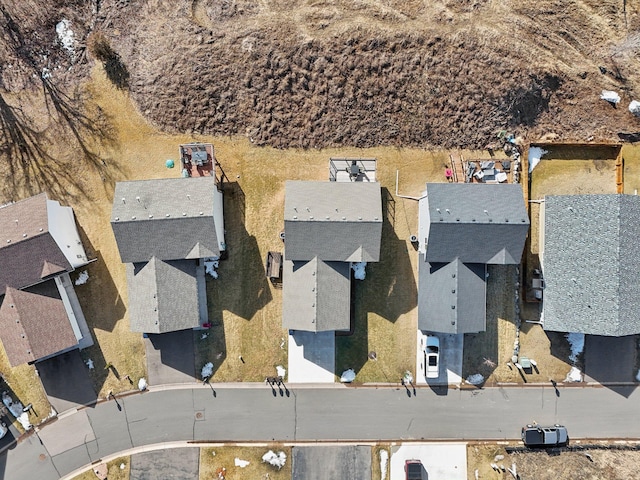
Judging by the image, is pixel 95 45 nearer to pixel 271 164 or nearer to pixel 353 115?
pixel 271 164

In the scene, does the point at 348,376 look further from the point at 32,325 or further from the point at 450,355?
the point at 32,325

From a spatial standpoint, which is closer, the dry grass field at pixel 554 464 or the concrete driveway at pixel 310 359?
the dry grass field at pixel 554 464

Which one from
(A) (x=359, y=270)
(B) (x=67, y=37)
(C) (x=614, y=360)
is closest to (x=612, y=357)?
(C) (x=614, y=360)

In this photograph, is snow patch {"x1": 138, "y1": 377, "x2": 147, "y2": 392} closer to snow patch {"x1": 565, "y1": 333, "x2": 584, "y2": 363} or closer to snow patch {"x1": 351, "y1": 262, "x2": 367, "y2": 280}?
snow patch {"x1": 351, "y1": 262, "x2": 367, "y2": 280}

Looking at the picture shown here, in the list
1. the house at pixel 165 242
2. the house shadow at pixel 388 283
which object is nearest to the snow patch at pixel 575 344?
the house shadow at pixel 388 283

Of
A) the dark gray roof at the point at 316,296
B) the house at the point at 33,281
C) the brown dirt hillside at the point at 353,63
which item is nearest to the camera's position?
the house at the point at 33,281

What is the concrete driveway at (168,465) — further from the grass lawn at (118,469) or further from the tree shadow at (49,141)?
the tree shadow at (49,141)
